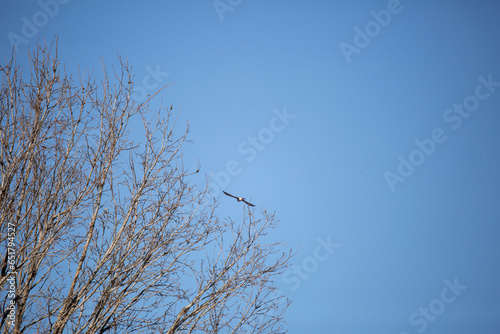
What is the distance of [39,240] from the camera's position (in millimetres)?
3662

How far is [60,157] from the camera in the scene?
3.92 m

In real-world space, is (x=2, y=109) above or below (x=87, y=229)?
above

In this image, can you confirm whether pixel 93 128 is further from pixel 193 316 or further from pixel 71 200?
pixel 193 316

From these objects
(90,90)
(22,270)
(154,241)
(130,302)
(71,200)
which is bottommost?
(130,302)

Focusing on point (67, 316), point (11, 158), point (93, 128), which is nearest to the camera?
point (67, 316)

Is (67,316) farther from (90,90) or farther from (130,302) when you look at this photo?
(90,90)

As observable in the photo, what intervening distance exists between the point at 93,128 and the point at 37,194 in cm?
76

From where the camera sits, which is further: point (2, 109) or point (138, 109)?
point (138, 109)

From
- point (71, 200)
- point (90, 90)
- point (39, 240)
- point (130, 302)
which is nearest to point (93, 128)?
point (90, 90)

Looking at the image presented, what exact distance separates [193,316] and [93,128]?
6.07 feet

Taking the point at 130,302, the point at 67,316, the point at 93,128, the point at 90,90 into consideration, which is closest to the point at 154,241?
the point at 130,302

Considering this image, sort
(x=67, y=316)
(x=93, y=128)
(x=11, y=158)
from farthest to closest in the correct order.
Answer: (x=93, y=128), (x=11, y=158), (x=67, y=316)

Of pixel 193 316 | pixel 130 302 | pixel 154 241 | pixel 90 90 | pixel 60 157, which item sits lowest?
pixel 193 316

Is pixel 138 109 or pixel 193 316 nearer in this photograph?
pixel 193 316
